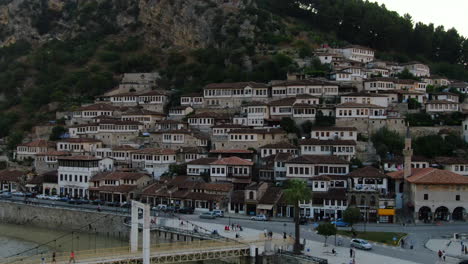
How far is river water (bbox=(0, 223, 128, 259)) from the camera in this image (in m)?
43.8

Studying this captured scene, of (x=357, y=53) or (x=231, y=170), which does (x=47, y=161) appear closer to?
(x=231, y=170)

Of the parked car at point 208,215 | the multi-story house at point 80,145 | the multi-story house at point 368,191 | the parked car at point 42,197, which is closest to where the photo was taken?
the multi-story house at point 368,191

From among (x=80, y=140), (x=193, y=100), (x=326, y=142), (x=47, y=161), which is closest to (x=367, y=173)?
(x=326, y=142)

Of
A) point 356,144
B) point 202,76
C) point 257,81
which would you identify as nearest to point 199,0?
point 202,76

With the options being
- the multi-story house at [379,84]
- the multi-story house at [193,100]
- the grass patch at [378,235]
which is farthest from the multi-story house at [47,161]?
the multi-story house at [379,84]

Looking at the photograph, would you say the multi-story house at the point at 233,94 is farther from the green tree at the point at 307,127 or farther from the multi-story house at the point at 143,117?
the green tree at the point at 307,127

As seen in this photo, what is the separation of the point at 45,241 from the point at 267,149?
22956mm

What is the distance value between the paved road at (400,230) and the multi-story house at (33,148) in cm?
2837

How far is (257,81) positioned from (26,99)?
38447mm

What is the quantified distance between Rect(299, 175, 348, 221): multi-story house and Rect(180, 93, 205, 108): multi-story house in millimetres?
26963

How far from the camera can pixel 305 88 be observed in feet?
220

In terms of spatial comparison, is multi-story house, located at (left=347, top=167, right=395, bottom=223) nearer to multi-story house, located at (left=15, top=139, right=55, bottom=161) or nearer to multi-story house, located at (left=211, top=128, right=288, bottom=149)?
multi-story house, located at (left=211, top=128, right=288, bottom=149)

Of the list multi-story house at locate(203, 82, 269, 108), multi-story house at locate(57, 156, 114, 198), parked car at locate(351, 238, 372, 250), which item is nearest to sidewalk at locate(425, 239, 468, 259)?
parked car at locate(351, 238, 372, 250)

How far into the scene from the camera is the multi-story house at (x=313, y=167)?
5156 cm
